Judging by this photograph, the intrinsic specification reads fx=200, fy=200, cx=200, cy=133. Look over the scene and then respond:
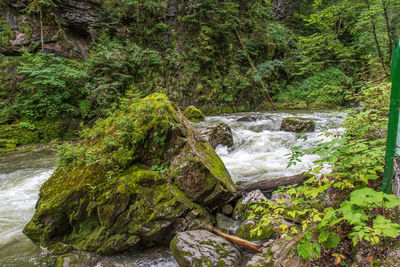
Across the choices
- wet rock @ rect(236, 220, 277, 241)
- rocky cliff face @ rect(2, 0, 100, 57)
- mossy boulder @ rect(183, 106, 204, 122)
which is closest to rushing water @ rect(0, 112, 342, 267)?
wet rock @ rect(236, 220, 277, 241)

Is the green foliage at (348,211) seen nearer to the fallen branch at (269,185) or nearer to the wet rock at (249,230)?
the wet rock at (249,230)

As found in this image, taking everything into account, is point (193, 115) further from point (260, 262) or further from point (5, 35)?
point (5, 35)

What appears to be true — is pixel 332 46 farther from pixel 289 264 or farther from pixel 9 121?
pixel 9 121

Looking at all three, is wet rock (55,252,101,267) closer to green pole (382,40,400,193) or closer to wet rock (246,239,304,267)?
wet rock (246,239,304,267)

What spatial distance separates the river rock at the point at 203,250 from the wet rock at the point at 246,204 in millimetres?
723

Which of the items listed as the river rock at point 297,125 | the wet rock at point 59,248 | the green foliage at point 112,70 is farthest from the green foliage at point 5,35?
the river rock at point 297,125

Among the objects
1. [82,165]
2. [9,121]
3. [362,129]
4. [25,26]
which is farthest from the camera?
[25,26]

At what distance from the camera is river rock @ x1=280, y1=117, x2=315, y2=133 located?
8.85m

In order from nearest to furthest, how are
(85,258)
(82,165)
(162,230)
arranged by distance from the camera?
1. (85,258)
2. (162,230)
3. (82,165)

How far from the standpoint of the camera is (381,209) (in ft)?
5.74

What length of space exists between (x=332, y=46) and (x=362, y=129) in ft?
12.1

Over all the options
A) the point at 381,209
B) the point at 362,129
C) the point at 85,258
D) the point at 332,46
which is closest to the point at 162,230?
the point at 85,258

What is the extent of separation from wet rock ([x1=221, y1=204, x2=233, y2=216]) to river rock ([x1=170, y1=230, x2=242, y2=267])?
2.42ft

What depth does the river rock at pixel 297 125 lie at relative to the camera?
8.85 m
